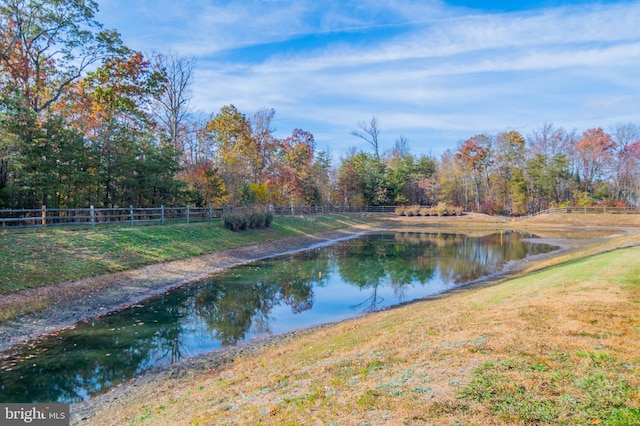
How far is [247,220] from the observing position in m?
26.4

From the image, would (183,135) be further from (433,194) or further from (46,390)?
(433,194)

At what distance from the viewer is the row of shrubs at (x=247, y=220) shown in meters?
25.2

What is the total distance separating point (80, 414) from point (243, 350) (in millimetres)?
3309

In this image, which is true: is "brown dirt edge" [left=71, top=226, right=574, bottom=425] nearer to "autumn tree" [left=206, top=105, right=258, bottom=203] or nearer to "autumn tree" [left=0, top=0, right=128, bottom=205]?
"autumn tree" [left=0, top=0, right=128, bottom=205]

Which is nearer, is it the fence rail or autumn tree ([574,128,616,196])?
the fence rail

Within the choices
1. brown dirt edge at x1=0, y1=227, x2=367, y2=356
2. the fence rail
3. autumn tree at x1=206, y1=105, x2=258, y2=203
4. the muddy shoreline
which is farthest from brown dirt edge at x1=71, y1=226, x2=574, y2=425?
autumn tree at x1=206, y1=105, x2=258, y2=203

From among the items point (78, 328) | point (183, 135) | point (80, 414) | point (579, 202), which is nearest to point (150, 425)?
point (80, 414)

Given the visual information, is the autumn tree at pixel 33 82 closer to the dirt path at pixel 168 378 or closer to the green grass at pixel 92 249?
the green grass at pixel 92 249

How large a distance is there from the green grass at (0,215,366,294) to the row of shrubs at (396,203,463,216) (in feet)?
128

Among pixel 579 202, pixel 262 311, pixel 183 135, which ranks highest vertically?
pixel 183 135

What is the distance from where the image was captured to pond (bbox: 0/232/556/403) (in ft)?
23.4

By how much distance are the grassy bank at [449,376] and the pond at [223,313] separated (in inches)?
64.5

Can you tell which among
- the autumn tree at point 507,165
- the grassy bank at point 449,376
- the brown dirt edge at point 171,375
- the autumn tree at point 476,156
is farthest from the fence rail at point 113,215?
the autumn tree at point 507,165

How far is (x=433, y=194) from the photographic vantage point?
65188mm
